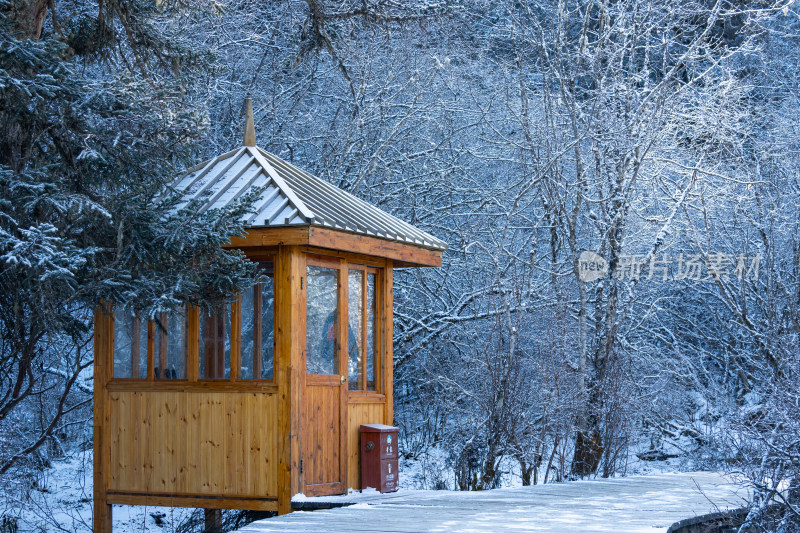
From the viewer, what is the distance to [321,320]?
Answer: 25.5 ft

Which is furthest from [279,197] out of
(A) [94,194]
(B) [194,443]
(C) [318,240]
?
(B) [194,443]

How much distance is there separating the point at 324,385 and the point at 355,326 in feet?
2.24

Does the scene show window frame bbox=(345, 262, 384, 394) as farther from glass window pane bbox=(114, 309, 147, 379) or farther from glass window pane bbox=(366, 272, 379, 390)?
glass window pane bbox=(114, 309, 147, 379)

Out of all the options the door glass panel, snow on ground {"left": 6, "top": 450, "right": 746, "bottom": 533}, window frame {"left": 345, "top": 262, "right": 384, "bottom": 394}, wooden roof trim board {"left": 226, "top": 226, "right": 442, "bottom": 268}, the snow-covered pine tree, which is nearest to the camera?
snow on ground {"left": 6, "top": 450, "right": 746, "bottom": 533}

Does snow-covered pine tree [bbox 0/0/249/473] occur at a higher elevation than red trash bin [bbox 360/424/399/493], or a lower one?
higher

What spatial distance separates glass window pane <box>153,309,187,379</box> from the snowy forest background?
4.79 feet

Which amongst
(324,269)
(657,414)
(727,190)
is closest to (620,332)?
(657,414)

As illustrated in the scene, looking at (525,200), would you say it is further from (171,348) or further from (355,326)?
(171,348)

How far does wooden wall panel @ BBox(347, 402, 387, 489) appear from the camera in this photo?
26.2 ft

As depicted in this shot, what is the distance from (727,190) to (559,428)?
4.78 metres

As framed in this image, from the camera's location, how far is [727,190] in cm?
1304

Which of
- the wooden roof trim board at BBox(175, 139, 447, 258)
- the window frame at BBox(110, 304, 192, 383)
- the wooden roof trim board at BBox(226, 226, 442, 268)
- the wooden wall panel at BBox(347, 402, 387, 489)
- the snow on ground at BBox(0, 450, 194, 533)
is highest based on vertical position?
the wooden roof trim board at BBox(175, 139, 447, 258)

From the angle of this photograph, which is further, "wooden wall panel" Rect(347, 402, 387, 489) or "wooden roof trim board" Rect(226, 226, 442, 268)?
"wooden wall panel" Rect(347, 402, 387, 489)

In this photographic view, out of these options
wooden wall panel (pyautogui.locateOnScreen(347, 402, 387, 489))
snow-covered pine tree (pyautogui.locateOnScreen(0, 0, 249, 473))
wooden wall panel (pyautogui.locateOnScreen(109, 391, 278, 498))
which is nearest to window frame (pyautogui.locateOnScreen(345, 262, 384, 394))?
wooden wall panel (pyautogui.locateOnScreen(347, 402, 387, 489))
